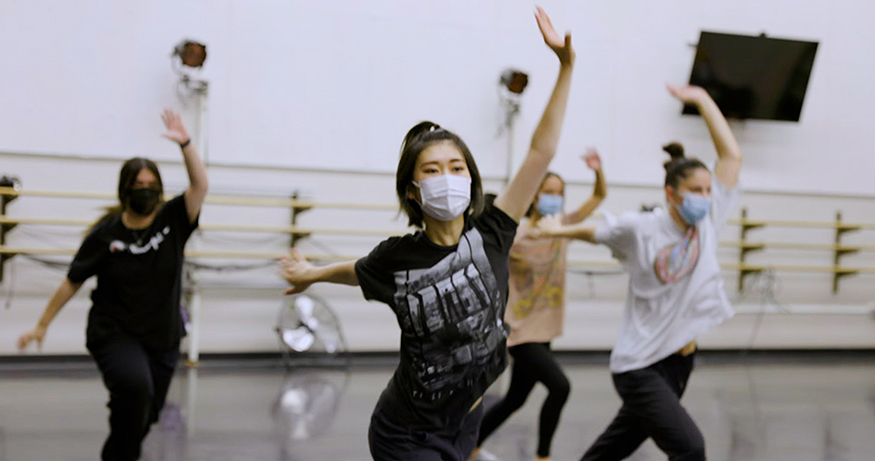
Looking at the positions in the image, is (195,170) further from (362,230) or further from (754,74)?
(754,74)

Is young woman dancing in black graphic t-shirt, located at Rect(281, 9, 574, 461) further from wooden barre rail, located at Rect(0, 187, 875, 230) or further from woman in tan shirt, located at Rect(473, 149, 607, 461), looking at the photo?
wooden barre rail, located at Rect(0, 187, 875, 230)

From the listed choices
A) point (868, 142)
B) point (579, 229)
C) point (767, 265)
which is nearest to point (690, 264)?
point (579, 229)

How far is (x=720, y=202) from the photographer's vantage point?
3.81m

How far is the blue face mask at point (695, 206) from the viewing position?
3678 mm

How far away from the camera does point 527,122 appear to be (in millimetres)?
9219

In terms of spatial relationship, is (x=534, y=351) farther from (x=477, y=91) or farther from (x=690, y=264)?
(x=477, y=91)

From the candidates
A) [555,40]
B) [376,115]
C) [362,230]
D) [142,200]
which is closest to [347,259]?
[362,230]

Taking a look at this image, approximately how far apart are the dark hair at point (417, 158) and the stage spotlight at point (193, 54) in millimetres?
5606

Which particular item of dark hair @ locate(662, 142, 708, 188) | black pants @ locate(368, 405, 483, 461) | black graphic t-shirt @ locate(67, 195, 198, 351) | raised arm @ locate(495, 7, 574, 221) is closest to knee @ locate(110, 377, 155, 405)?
black graphic t-shirt @ locate(67, 195, 198, 351)

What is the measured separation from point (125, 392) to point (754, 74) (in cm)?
774

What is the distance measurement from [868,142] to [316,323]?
6.38m

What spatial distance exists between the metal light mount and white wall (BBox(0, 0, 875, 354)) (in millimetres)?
134

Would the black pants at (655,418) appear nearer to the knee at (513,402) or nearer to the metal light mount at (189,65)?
the knee at (513,402)

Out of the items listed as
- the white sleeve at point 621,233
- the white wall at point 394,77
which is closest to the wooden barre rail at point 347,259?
the white wall at point 394,77
